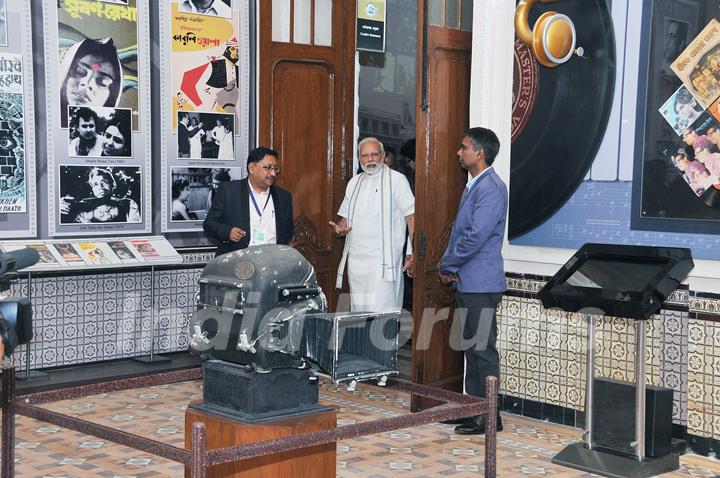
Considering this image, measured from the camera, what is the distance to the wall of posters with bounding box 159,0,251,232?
790cm

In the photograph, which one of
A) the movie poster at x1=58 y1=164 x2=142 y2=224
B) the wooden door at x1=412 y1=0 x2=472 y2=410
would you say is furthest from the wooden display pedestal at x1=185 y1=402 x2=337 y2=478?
the movie poster at x1=58 y1=164 x2=142 y2=224

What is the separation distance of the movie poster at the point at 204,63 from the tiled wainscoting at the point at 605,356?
113 inches

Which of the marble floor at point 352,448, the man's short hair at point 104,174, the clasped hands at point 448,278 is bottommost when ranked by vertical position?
the marble floor at point 352,448

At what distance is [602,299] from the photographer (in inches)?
211

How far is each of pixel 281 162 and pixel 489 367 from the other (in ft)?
8.42

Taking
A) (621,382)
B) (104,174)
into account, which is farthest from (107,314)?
(621,382)

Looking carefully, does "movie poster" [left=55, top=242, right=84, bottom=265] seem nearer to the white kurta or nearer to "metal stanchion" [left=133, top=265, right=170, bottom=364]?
"metal stanchion" [left=133, top=265, right=170, bottom=364]

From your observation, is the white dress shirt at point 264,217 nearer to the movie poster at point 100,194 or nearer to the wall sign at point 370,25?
the movie poster at point 100,194

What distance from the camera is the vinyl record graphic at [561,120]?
6.31 metres

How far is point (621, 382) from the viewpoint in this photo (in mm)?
5652

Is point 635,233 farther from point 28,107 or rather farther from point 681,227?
point 28,107

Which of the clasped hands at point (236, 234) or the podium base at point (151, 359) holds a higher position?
the clasped hands at point (236, 234)

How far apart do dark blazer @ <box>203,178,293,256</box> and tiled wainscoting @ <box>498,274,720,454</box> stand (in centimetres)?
158

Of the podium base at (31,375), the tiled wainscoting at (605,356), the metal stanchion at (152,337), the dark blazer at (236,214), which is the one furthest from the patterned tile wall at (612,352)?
the podium base at (31,375)
